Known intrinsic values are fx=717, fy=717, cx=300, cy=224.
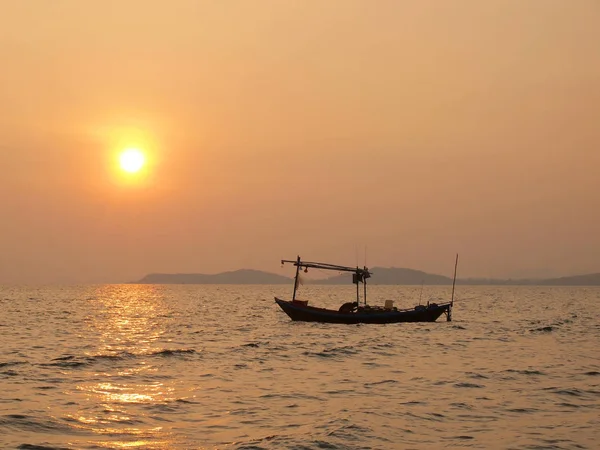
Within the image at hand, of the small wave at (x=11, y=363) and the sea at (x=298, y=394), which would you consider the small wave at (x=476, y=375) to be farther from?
the small wave at (x=11, y=363)

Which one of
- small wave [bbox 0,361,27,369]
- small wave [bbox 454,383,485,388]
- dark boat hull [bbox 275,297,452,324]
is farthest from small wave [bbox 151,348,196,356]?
dark boat hull [bbox 275,297,452,324]

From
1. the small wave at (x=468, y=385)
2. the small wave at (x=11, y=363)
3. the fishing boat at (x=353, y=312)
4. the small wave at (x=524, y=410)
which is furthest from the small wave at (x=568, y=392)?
the fishing boat at (x=353, y=312)

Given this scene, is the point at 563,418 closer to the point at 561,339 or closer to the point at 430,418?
the point at 430,418

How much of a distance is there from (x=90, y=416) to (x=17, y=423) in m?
2.16

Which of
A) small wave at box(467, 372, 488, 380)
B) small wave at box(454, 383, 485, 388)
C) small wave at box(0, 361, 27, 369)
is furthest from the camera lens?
small wave at box(0, 361, 27, 369)

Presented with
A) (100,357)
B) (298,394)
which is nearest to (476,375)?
(298,394)

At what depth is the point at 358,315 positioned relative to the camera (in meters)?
61.9

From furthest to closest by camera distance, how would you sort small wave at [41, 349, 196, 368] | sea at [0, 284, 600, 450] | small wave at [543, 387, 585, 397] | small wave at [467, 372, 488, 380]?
small wave at [41, 349, 196, 368]
small wave at [467, 372, 488, 380]
small wave at [543, 387, 585, 397]
sea at [0, 284, 600, 450]

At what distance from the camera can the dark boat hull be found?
61.9 meters

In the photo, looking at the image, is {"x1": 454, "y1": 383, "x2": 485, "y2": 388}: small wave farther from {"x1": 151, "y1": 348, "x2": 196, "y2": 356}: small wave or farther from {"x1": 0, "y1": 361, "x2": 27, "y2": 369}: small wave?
{"x1": 0, "y1": 361, "x2": 27, "y2": 369}: small wave

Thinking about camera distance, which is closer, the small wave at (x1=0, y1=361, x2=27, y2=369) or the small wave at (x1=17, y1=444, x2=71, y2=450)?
the small wave at (x1=17, y1=444, x2=71, y2=450)

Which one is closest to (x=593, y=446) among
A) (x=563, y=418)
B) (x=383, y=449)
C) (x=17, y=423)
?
(x=563, y=418)

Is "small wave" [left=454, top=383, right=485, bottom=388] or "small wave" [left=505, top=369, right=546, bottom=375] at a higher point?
"small wave" [left=505, top=369, right=546, bottom=375]

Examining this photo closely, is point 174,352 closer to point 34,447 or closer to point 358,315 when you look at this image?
point 34,447
